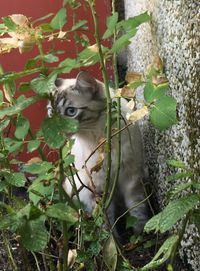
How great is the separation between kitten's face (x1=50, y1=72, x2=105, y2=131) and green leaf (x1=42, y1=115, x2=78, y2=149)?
899 mm

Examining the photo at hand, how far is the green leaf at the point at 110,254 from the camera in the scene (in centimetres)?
124

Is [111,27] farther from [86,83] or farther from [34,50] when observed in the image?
[34,50]

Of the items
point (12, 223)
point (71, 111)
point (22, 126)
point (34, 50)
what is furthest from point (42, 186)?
point (34, 50)

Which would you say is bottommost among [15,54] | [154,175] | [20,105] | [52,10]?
[154,175]

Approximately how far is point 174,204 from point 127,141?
3.39 ft

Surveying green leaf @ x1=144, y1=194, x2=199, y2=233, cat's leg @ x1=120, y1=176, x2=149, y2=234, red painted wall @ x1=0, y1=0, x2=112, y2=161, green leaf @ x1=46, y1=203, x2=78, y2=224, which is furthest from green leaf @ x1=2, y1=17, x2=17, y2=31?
red painted wall @ x1=0, y1=0, x2=112, y2=161

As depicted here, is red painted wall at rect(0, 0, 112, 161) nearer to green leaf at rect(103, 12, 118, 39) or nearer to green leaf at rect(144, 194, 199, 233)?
green leaf at rect(103, 12, 118, 39)

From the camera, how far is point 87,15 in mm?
2869

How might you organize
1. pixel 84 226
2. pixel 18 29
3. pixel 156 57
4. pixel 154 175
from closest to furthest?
pixel 18 29, pixel 84 226, pixel 156 57, pixel 154 175

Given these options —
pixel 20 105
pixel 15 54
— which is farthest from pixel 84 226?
pixel 15 54

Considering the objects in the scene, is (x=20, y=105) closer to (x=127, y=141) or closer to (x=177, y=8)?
(x=177, y=8)

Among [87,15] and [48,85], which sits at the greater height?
[48,85]

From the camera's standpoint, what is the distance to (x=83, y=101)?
76.0 inches

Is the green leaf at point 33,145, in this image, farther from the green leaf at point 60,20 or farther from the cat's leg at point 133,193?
the cat's leg at point 133,193
